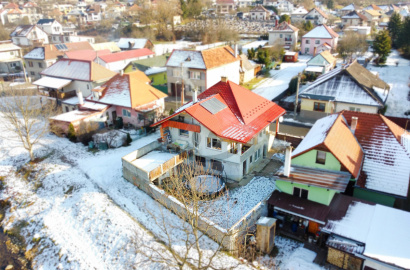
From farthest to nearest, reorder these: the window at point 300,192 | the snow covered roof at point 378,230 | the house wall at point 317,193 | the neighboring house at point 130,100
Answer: the neighboring house at point 130,100 → the window at point 300,192 → the house wall at point 317,193 → the snow covered roof at point 378,230

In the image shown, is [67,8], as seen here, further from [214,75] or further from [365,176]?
[365,176]

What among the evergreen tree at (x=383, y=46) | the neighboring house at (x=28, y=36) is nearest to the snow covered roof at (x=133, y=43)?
the neighboring house at (x=28, y=36)

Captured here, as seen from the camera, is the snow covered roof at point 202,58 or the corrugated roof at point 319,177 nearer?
the corrugated roof at point 319,177

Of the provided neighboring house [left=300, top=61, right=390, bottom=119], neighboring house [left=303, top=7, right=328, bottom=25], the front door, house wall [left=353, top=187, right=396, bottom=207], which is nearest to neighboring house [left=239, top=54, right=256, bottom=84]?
neighboring house [left=300, top=61, right=390, bottom=119]

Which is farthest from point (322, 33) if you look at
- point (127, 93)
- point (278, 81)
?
point (127, 93)

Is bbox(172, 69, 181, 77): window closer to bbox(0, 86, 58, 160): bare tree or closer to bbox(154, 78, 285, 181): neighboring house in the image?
bbox(0, 86, 58, 160): bare tree

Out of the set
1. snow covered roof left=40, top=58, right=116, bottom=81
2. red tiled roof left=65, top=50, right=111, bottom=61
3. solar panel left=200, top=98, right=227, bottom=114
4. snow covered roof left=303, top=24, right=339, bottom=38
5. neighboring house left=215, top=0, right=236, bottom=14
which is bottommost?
solar panel left=200, top=98, right=227, bottom=114

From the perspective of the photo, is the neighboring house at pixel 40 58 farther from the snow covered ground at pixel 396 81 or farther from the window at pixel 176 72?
the snow covered ground at pixel 396 81

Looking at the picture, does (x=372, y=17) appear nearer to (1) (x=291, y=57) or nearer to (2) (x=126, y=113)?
(1) (x=291, y=57)

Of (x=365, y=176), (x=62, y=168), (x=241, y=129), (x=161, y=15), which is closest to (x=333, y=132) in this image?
(x=365, y=176)
